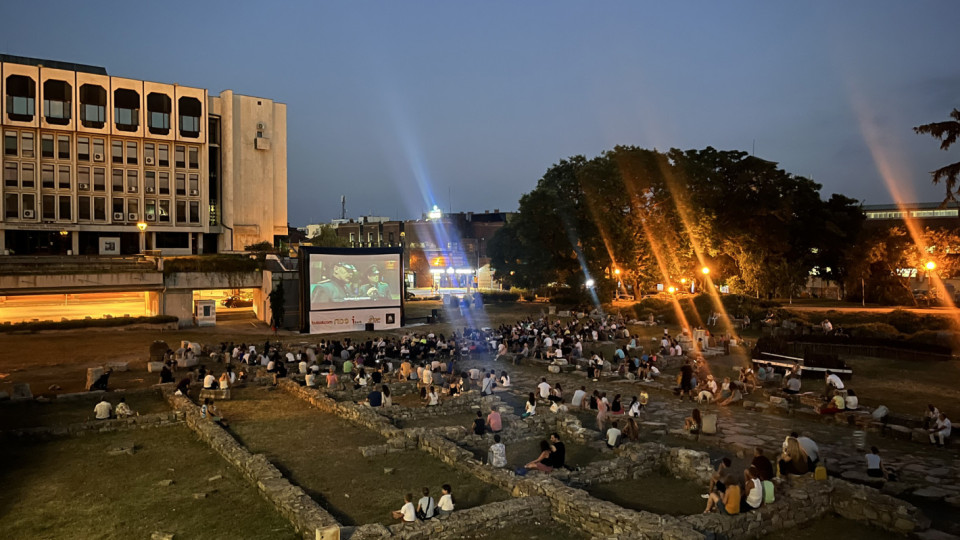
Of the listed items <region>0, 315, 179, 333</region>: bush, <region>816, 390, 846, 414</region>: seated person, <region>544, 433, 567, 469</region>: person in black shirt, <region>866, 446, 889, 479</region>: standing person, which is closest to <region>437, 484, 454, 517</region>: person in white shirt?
<region>544, 433, 567, 469</region>: person in black shirt

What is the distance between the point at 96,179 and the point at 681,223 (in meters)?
46.9

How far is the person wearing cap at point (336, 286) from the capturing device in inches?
1471

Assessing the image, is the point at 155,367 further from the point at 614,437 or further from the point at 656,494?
the point at 656,494

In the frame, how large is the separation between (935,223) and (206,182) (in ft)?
217

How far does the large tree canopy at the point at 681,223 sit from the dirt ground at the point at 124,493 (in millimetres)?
36718

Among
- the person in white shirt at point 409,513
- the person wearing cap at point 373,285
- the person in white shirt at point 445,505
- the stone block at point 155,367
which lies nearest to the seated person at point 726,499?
the person in white shirt at point 445,505

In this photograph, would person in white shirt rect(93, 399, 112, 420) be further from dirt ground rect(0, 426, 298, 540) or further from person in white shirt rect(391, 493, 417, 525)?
person in white shirt rect(391, 493, 417, 525)

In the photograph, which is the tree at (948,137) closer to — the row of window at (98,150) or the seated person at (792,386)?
the seated person at (792,386)

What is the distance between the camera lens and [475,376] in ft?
74.9

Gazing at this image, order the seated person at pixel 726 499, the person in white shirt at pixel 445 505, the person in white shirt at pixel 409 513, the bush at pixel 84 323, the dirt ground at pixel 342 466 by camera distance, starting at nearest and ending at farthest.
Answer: the person in white shirt at pixel 409 513 → the seated person at pixel 726 499 → the person in white shirt at pixel 445 505 → the dirt ground at pixel 342 466 → the bush at pixel 84 323

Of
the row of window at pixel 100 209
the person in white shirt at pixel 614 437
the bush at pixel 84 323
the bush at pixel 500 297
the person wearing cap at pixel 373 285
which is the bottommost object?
the person in white shirt at pixel 614 437

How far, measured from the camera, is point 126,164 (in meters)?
50.4

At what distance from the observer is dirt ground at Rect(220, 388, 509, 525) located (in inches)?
441

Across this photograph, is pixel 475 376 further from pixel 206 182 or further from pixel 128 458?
pixel 206 182
